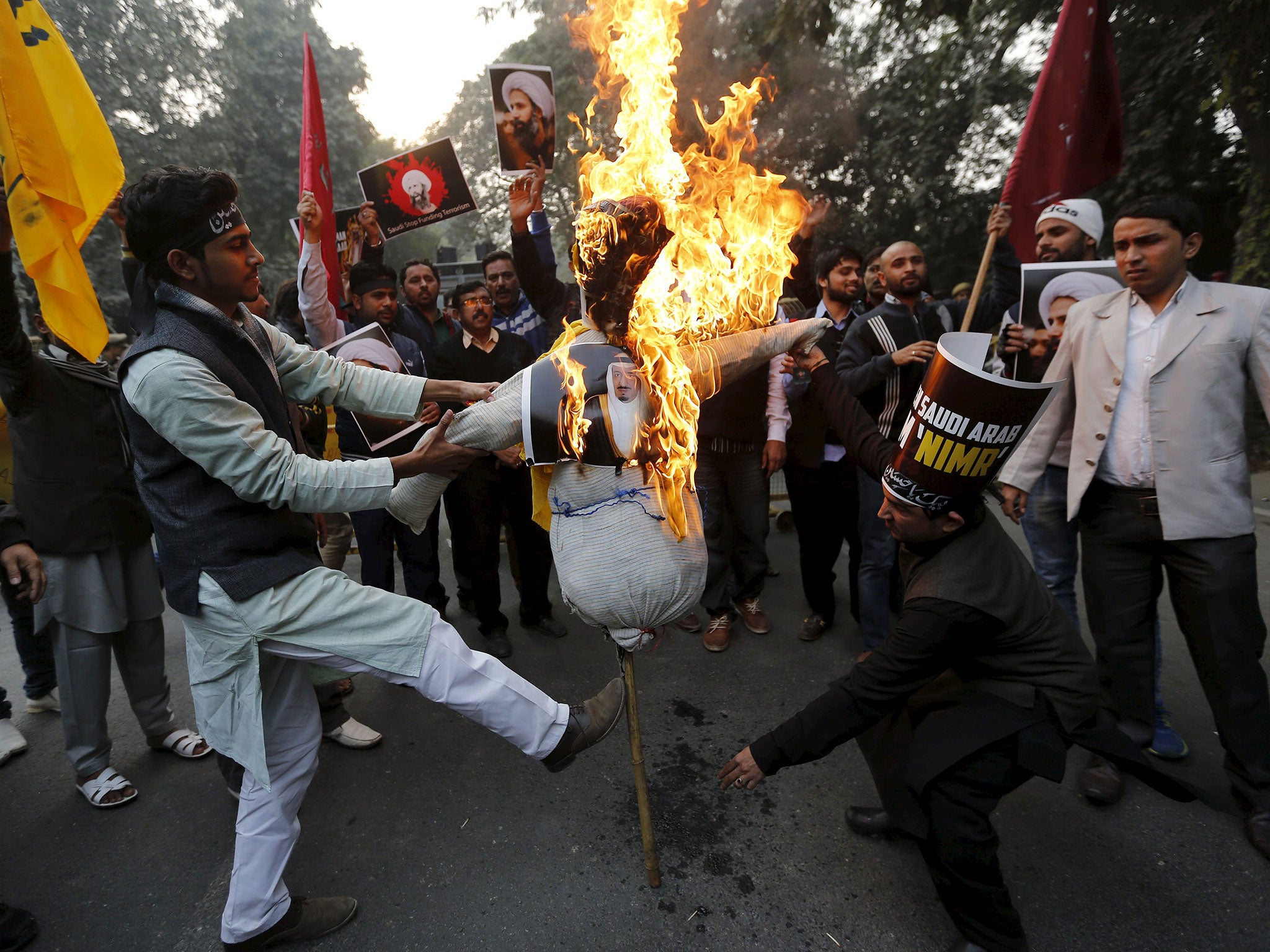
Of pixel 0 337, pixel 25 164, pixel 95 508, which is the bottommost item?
pixel 95 508

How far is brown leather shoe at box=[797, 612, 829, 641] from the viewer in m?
4.56

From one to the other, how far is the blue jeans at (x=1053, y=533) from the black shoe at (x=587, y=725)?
229cm

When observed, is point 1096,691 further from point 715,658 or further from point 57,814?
point 57,814

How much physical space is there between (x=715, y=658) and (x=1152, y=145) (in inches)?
381

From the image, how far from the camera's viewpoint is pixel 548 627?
4879 millimetres

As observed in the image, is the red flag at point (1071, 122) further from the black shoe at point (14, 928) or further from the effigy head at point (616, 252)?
the black shoe at point (14, 928)

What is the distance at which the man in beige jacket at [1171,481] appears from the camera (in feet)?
9.02

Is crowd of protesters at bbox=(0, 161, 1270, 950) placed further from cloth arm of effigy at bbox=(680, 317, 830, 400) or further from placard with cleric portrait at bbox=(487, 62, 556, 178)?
placard with cleric portrait at bbox=(487, 62, 556, 178)

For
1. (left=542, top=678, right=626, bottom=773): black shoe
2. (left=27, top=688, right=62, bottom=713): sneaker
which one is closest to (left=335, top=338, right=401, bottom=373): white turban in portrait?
(left=542, top=678, right=626, bottom=773): black shoe

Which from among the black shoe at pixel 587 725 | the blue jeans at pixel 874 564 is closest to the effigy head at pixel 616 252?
the black shoe at pixel 587 725

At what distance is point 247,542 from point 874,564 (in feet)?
10.3

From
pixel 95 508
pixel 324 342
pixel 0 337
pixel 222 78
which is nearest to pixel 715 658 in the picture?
pixel 324 342

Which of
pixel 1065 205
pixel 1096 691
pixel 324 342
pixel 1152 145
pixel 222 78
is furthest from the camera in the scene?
pixel 222 78

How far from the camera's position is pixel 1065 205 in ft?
12.9
